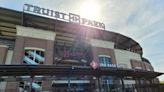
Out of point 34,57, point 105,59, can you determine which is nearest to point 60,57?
point 34,57

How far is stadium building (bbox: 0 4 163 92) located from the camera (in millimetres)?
10881

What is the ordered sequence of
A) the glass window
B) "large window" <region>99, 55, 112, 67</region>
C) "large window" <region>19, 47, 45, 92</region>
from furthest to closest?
"large window" <region>99, 55, 112, 67</region>, the glass window, "large window" <region>19, 47, 45, 92</region>

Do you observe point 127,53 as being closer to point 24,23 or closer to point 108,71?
point 108,71

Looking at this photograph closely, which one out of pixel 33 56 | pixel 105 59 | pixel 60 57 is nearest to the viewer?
pixel 33 56

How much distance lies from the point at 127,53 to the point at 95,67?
49.2 ft

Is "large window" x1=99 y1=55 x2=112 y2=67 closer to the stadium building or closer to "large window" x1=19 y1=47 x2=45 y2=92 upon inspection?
the stadium building

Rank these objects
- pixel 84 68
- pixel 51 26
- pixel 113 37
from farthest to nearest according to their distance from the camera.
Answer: pixel 113 37
pixel 51 26
pixel 84 68

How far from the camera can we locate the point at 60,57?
17.7 m

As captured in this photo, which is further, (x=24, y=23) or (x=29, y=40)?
(x=24, y=23)

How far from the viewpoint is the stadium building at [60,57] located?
10.9m

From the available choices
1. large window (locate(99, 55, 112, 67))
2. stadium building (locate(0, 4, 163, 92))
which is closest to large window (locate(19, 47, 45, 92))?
stadium building (locate(0, 4, 163, 92))

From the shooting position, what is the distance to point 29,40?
16.1 metres

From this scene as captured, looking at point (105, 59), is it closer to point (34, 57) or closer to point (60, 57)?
point (60, 57)

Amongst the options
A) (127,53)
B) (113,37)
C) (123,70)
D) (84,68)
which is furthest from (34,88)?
(127,53)
